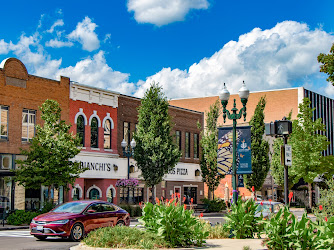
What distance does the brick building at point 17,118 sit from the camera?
3031 cm

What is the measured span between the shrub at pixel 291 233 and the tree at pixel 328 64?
11.6 meters

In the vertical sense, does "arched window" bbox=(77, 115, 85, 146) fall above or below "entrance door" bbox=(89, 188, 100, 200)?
above

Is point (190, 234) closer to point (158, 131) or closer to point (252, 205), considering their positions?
point (252, 205)

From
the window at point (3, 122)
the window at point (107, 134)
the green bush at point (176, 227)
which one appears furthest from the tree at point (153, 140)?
the green bush at point (176, 227)

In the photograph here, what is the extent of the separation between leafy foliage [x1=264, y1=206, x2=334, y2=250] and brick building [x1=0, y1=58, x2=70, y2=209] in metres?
20.5

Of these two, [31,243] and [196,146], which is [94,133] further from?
[31,243]

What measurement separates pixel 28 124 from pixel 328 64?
1924 cm

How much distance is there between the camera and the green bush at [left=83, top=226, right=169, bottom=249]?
43.1 feet

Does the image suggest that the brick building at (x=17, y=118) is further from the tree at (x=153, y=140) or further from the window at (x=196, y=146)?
the window at (x=196, y=146)

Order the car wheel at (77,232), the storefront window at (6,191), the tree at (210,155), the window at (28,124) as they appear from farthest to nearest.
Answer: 1. the tree at (210,155)
2. the window at (28,124)
3. the storefront window at (6,191)
4. the car wheel at (77,232)

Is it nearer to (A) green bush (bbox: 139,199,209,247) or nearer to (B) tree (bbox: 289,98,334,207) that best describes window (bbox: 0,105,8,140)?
(A) green bush (bbox: 139,199,209,247)

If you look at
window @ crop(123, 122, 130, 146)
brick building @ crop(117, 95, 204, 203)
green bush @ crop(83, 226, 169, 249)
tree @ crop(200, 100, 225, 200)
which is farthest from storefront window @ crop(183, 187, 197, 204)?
green bush @ crop(83, 226, 169, 249)

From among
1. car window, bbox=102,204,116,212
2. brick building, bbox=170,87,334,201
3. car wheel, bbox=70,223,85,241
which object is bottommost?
car wheel, bbox=70,223,85,241

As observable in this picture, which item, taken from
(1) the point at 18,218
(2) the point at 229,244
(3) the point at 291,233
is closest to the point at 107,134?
(1) the point at 18,218
